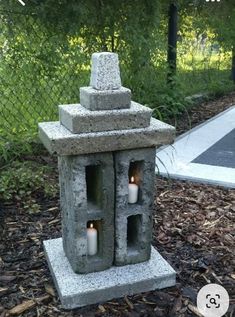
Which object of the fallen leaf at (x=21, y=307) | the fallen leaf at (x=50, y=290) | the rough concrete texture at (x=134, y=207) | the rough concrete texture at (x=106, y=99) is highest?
the rough concrete texture at (x=106, y=99)

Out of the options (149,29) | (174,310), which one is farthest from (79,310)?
(149,29)

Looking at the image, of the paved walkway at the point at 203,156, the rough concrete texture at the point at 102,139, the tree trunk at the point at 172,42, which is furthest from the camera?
the tree trunk at the point at 172,42

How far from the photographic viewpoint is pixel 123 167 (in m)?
1.88

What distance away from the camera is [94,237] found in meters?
1.97

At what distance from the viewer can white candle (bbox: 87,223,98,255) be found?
1.96 meters

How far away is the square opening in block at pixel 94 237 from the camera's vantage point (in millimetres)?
1963

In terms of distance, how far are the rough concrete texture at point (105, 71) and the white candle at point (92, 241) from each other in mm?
638

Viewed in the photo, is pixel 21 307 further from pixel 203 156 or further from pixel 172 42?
pixel 172 42

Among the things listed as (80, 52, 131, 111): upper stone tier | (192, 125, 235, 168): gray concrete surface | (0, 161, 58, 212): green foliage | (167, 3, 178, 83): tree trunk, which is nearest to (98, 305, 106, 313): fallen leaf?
(80, 52, 131, 111): upper stone tier

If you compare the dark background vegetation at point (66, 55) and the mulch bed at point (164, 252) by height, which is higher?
the dark background vegetation at point (66, 55)

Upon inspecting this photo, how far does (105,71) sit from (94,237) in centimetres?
74

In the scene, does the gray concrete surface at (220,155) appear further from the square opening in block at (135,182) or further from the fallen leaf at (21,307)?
the fallen leaf at (21,307)

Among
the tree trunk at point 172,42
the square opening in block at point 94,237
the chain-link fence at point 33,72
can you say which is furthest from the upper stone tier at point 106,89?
Answer: the tree trunk at point 172,42

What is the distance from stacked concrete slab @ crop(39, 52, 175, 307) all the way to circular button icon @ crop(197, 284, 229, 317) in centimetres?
17
